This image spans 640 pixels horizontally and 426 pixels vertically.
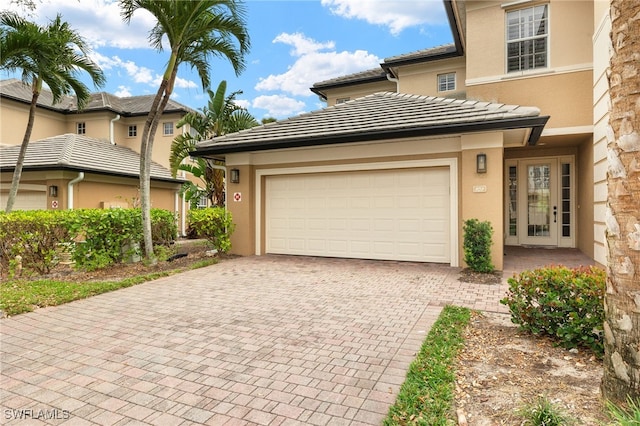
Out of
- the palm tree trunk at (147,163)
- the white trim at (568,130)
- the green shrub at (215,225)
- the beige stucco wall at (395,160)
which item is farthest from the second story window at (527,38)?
the palm tree trunk at (147,163)

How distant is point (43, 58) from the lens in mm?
10594

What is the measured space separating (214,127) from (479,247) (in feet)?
39.0

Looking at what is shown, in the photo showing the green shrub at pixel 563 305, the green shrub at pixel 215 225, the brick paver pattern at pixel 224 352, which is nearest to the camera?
the brick paver pattern at pixel 224 352

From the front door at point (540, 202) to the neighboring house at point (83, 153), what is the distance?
11.9 metres

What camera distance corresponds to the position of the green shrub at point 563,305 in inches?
147

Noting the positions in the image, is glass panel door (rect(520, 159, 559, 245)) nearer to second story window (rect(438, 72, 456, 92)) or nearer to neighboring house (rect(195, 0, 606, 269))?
neighboring house (rect(195, 0, 606, 269))

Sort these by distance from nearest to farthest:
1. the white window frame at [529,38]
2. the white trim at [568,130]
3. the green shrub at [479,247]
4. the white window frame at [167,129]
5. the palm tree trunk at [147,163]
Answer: the green shrub at [479,247] → the palm tree trunk at [147,163] → the white trim at [568,130] → the white window frame at [529,38] → the white window frame at [167,129]

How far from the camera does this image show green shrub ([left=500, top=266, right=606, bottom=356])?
3746 millimetres

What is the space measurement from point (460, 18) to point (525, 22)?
6.71ft

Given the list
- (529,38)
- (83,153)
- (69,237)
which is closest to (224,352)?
(69,237)

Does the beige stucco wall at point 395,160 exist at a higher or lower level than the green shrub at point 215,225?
higher

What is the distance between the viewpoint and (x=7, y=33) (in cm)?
999

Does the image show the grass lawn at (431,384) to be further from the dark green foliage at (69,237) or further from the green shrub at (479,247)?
the dark green foliage at (69,237)

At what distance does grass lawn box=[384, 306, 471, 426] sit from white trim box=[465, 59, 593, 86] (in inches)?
366
